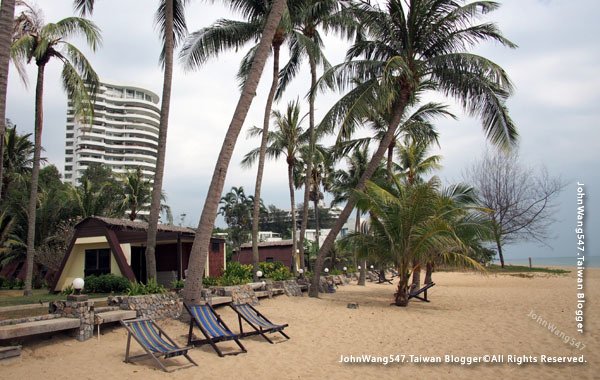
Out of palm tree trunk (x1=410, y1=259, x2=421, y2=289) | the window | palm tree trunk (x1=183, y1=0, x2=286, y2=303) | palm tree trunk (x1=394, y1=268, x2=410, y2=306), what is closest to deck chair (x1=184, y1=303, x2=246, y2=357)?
palm tree trunk (x1=183, y1=0, x2=286, y2=303)

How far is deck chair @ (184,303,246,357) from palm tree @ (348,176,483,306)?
23.2 feet

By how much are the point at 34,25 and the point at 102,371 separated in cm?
1159

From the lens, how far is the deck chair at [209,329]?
7.57 metres

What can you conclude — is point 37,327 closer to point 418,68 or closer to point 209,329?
point 209,329

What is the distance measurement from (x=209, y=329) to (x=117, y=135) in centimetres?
9762

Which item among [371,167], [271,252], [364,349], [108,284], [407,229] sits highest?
[371,167]

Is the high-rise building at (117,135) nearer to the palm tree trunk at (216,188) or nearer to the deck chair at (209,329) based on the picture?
the palm tree trunk at (216,188)

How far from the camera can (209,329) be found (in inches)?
308

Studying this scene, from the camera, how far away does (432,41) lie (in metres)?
14.9

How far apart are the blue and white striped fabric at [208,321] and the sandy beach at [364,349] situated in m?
0.37

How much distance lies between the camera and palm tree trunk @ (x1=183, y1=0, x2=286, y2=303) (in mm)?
9406

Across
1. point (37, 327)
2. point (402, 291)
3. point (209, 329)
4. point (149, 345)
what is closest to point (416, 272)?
point (402, 291)

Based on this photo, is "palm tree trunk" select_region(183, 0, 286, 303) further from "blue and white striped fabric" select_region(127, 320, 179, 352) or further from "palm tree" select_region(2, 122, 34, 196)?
"palm tree" select_region(2, 122, 34, 196)

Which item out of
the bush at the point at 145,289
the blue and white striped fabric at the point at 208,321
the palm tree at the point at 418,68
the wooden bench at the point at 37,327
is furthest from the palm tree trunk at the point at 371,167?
the wooden bench at the point at 37,327
